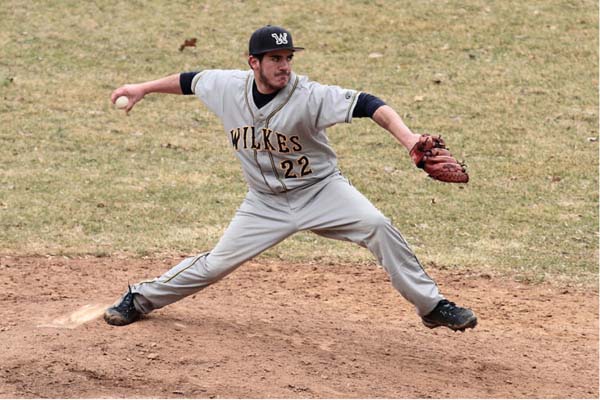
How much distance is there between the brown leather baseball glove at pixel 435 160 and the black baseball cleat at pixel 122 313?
2.31 meters

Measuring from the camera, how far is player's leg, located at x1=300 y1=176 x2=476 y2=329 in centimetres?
682

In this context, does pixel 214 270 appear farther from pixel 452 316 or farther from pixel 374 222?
pixel 452 316

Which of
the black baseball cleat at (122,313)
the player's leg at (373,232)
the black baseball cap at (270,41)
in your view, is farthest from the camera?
the black baseball cleat at (122,313)

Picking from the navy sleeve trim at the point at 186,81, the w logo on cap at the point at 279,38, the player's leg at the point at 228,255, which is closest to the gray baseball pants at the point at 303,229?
the player's leg at the point at 228,255

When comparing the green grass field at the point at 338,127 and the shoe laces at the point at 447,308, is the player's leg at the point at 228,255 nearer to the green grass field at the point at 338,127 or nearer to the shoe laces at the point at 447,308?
the shoe laces at the point at 447,308

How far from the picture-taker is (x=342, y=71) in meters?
15.3

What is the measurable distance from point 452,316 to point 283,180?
1385 mm

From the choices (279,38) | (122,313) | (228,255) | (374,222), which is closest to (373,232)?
(374,222)

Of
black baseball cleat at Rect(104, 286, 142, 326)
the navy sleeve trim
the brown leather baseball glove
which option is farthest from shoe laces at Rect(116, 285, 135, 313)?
the brown leather baseball glove

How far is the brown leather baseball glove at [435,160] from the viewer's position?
20.3ft

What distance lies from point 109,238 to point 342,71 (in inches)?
242

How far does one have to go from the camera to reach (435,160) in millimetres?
6211

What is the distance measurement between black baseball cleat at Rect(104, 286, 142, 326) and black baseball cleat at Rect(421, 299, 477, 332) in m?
1.98

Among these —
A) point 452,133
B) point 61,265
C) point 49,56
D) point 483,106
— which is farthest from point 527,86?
point 61,265
